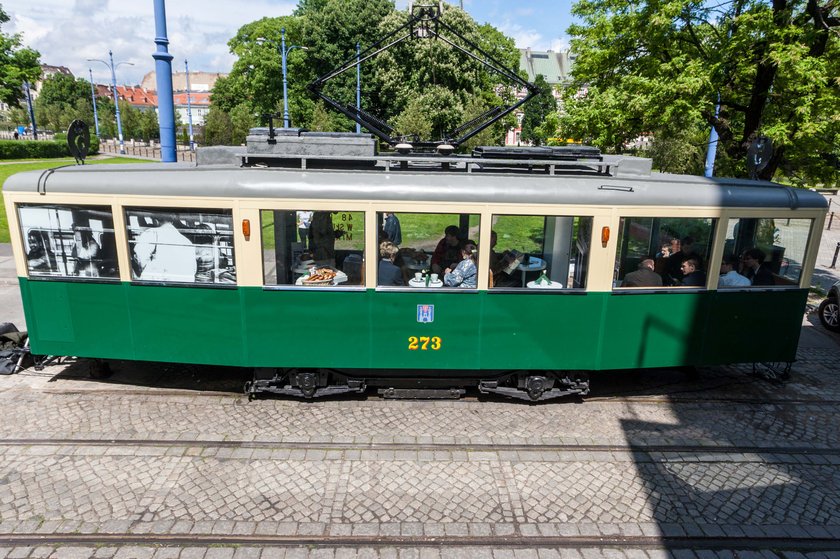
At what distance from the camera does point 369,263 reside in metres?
6.77

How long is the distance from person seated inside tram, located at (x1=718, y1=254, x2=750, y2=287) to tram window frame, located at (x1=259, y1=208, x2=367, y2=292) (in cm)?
462

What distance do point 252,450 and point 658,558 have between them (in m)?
4.22

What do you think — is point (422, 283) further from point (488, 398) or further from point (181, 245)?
point (181, 245)

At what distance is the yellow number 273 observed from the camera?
6961 millimetres

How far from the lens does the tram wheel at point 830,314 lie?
1112cm

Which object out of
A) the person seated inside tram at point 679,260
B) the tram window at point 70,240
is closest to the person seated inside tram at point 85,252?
the tram window at point 70,240

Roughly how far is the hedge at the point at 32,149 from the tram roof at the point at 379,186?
42947 mm

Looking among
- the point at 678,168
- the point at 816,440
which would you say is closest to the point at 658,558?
the point at 816,440

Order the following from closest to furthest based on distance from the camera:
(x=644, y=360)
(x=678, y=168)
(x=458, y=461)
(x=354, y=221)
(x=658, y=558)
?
1. (x=658, y=558)
2. (x=458, y=461)
3. (x=354, y=221)
4. (x=644, y=360)
5. (x=678, y=168)

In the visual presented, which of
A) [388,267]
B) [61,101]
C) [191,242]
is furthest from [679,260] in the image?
[61,101]

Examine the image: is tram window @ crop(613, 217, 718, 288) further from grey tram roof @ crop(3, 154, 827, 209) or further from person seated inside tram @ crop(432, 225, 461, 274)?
person seated inside tram @ crop(432, 225, 461, 274)

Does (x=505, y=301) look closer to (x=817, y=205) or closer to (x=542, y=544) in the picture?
(x=542, y=544)


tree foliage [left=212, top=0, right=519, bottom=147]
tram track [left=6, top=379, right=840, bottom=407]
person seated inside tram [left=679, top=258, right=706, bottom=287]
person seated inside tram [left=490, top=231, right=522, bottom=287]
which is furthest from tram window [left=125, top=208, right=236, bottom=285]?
tree foliage [left=212, top=0, right=519, bottom=147]

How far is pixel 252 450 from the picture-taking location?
630 centimetres
